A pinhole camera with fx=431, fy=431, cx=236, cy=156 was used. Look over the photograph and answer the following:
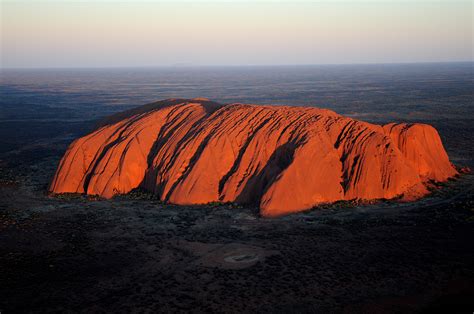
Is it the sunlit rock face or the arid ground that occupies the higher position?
the sunlit rock face

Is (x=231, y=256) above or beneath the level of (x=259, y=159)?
beneath

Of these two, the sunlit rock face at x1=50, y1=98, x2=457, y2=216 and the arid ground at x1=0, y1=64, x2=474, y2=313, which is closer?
the arid ground at x1=0, y1=64, x2=474, y2=313

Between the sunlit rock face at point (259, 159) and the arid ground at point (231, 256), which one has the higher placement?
the sunlit rock face at point (259, 159)

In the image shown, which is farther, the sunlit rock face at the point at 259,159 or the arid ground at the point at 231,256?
the sunlit rock face at the point at 259,159

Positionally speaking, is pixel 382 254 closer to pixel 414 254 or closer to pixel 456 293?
pixel 414 254
